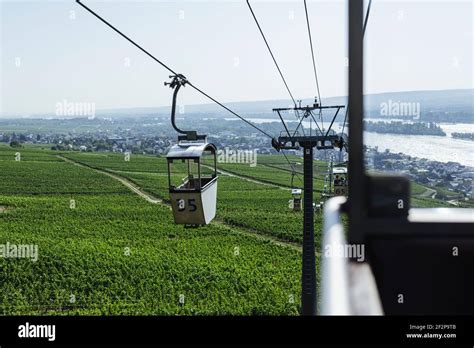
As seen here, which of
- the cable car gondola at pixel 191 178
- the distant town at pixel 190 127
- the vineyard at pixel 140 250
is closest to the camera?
the distant town at pixel 190 127

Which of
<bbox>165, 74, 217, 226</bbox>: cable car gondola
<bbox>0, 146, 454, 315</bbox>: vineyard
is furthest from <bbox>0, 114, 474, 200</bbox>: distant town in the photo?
<bbox>0, 146, 454, 315</bbox>: vineyard

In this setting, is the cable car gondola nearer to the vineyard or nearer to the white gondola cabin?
the white gondola cabin

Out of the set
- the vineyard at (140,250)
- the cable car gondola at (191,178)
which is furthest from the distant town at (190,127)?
the vineyard at (140,250)

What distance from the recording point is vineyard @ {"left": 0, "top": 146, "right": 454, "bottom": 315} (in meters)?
12.1

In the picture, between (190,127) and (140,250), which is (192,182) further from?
(140,250)

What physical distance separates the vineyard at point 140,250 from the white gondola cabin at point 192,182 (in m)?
5.01

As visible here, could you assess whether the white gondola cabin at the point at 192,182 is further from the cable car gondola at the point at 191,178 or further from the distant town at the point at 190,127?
the distant town at the point at 190,127

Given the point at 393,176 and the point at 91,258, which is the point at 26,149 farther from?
the point at 393,176

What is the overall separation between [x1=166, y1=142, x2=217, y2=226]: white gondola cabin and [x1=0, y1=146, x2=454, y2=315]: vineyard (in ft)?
16.4

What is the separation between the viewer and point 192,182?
10.0 feet

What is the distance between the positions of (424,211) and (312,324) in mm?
612

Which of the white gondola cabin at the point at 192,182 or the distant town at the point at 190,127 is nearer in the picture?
the distant town at the point at 190,127

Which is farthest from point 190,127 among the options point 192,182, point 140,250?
point 140,250

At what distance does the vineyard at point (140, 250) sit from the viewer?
39.8ft
